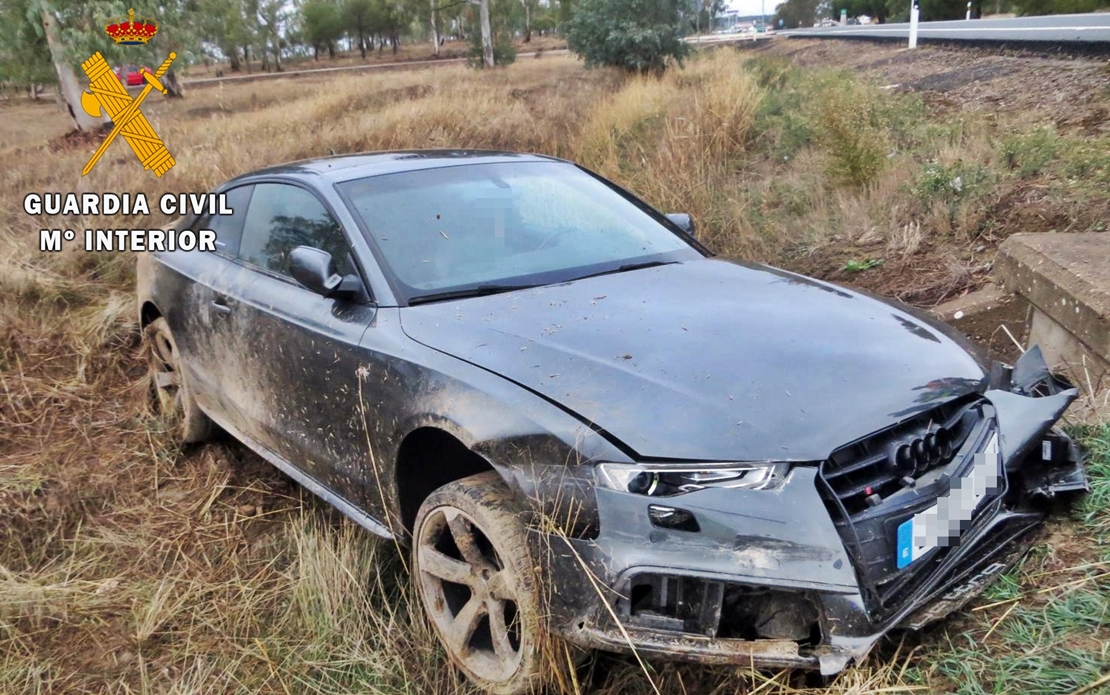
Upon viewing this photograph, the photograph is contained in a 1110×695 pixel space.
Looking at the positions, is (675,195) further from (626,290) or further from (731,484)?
(731,484)

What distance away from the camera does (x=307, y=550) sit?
344 centimetres

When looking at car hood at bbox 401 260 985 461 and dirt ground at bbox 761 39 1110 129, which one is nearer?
car hood at bbox 401 260 985 461

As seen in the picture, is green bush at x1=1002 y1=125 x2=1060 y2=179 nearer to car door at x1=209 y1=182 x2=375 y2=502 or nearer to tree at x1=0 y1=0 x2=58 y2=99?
car door at x1=209 y1=182 x2=375 y2=502

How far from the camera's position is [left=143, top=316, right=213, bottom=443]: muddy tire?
4.52 m

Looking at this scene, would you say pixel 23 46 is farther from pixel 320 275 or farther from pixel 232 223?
pixel 320 275

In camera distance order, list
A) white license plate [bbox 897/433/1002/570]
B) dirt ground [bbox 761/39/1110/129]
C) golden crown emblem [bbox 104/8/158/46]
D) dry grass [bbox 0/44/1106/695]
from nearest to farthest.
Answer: white license plate [bbox 897/433/1002/570] → dry grass [bbox 0/44/1106/695] → dirt ground [bbox 761/39/1110/129] → golden crown emblem [bbox 104/8/158/46]

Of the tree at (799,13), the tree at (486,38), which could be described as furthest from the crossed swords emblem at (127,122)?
the tree at (799,13)

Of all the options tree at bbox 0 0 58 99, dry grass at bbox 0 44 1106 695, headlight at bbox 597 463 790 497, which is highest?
tree at bbox 0 0 58 99

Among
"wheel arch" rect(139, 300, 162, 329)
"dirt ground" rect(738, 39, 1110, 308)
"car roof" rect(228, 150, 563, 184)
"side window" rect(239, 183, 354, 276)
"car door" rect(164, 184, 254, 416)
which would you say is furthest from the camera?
"dirt ground" rect(738, 39, 1110, 308)

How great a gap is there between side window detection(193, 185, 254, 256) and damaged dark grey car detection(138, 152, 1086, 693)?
1.45ft

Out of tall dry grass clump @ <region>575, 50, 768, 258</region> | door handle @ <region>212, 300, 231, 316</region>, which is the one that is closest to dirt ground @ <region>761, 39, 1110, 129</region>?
tall dry grass clump @ <region>575, 50, 768, 258</region>

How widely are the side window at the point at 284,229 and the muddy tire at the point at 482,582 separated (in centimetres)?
108

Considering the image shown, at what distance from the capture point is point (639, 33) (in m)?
19.3

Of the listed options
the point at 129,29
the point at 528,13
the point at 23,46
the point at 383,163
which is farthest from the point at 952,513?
the point at 528,13
